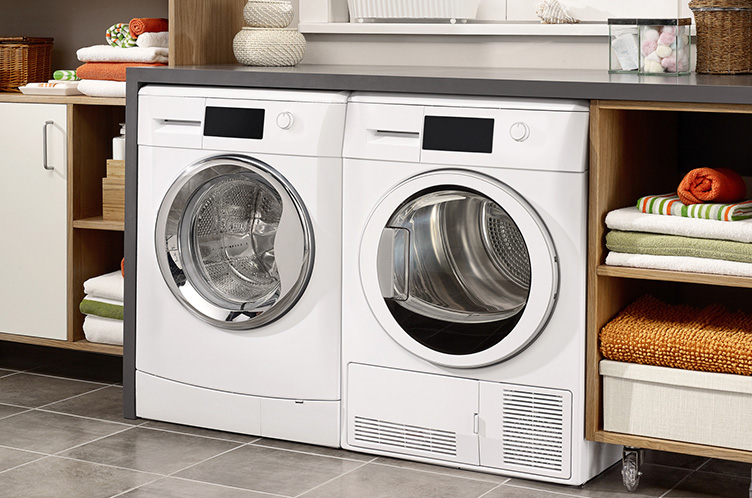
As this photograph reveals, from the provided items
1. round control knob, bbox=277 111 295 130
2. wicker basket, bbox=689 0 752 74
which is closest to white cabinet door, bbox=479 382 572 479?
round control knob, bbox=277 111 295 130

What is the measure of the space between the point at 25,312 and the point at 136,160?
75 centimetres

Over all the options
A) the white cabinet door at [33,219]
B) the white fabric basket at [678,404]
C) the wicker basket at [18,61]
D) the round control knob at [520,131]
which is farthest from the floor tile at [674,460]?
the wicker basket at [18,61]

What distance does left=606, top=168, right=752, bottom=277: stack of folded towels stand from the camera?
94.0 inches

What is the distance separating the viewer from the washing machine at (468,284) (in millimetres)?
2523

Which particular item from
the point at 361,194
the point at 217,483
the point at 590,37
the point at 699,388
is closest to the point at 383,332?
the point at 361,194

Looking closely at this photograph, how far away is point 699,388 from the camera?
8.11 ft

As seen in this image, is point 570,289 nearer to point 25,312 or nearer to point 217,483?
point 217,483

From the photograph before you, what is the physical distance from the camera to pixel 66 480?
2.63 metres

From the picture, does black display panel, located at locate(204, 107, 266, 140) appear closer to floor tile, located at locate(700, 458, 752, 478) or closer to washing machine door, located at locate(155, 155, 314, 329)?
washing machine door, located at locate(155, 155, 314, 329)

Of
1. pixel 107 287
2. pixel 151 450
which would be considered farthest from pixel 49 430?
pixel 107 287

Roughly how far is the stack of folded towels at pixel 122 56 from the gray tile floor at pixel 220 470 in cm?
96

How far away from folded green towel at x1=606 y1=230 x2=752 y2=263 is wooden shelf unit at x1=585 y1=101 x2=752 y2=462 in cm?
4

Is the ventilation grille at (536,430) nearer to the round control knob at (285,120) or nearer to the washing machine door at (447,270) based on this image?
the washing machine door at (447,270)

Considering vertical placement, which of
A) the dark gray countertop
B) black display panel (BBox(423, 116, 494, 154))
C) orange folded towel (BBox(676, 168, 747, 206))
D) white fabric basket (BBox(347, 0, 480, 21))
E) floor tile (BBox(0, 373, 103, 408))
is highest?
white fabric basket (BBox(347, 0, 480, 21))
